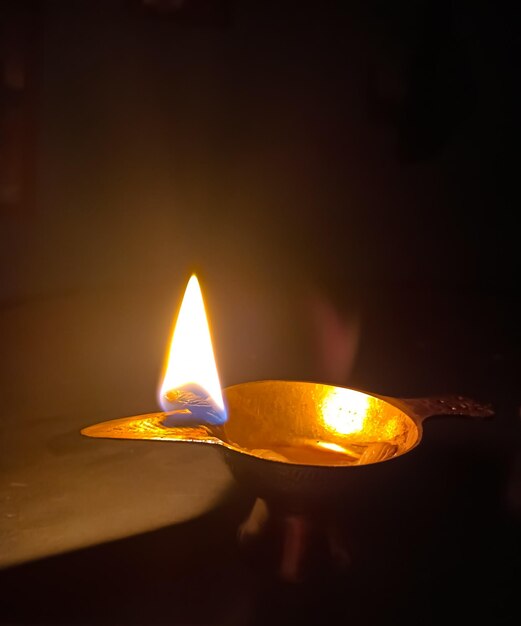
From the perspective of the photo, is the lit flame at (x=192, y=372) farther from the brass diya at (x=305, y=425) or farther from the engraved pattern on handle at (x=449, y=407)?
the engraved pattern on handle at (x=449, y=407)

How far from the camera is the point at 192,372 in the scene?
50cm

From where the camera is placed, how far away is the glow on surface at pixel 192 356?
0.49 metres

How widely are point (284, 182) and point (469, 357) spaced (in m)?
1.01

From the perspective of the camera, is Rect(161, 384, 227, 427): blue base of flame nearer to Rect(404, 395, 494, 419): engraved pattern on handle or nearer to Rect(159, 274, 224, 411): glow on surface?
Rect(159, 274, 224, 411): glow on surface

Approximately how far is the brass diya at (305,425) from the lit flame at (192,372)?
0.01m

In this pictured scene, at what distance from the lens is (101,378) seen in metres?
0.85

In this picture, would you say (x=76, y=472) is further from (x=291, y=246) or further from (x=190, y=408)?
(x=291, y=246)

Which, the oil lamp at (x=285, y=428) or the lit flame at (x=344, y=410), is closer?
the oil lamp at (x=285, y=428)

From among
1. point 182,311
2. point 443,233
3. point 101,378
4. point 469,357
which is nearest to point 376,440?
point 182,311

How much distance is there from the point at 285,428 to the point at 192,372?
0.09 m

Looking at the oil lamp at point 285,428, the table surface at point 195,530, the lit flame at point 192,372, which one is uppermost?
the lit flame at point 192,372

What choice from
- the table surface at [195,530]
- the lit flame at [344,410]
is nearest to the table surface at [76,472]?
the table surface at [195,530]

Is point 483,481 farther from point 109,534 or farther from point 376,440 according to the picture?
point 109,534

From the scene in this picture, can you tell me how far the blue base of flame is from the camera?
451 millimetres
